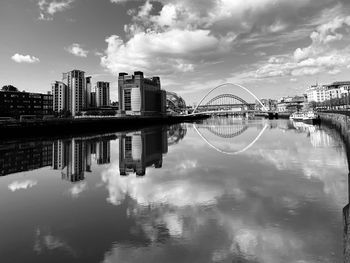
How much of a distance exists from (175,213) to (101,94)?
189 meters

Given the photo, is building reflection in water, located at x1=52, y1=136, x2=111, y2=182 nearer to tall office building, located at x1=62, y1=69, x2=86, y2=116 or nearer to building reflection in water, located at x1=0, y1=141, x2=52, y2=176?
building reflection in water, located at x1=0, y1=141, x2=52, y2=176

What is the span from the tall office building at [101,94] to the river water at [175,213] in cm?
17312

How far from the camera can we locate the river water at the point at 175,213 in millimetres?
8609

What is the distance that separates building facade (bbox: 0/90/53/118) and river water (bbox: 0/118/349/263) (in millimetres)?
91819

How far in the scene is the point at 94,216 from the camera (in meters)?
11.8

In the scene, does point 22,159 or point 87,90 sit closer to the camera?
point 22,159

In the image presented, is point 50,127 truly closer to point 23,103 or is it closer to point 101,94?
point 23,103

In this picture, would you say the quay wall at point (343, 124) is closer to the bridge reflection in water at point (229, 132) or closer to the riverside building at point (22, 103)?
the bridge reflection in water at point (229, 132)

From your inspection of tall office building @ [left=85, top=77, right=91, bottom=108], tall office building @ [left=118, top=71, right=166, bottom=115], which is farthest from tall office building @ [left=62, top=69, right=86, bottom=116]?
tall office building @ [left=118, top=71, right=166, bottom=115]

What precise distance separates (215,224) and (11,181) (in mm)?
14818

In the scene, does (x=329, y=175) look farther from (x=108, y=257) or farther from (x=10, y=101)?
(x=10, y=101)

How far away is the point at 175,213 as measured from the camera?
11938 mm

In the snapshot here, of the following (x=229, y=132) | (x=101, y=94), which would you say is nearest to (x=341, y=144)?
(x=229, y=132)

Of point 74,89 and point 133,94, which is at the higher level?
point 74,89
